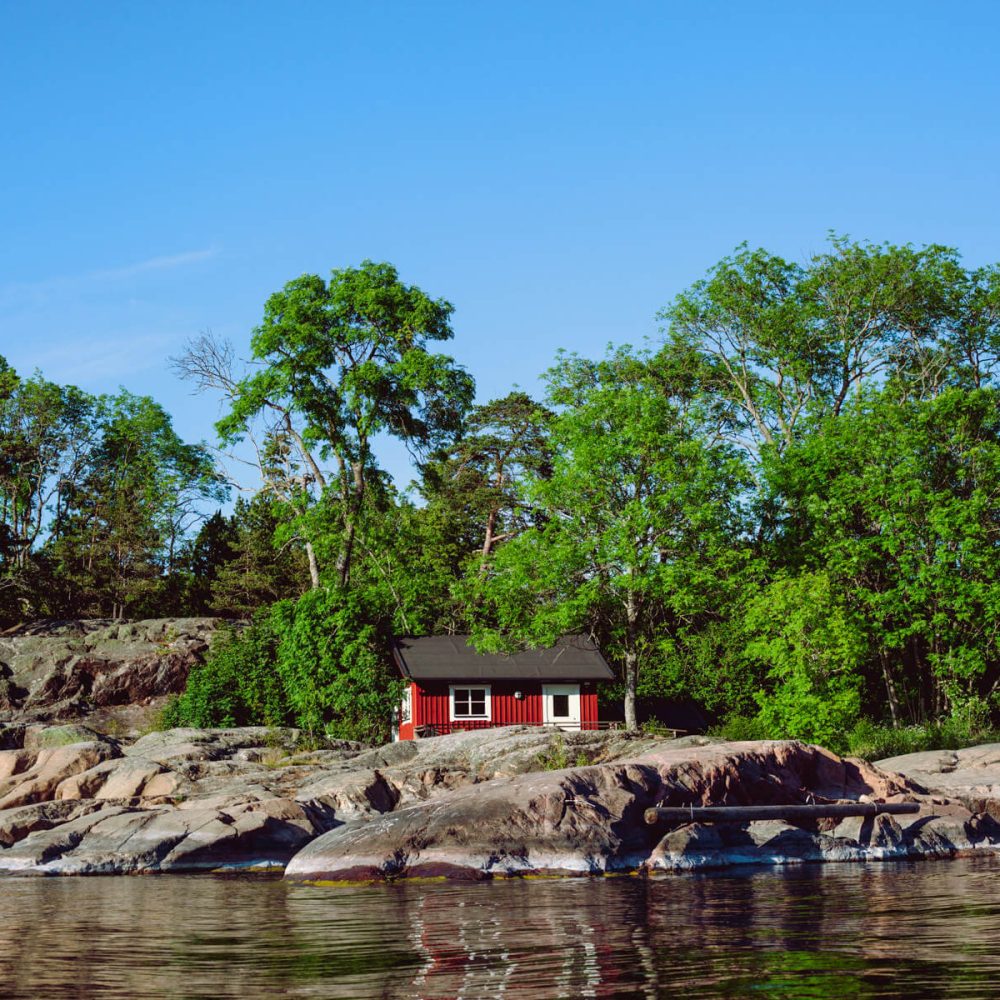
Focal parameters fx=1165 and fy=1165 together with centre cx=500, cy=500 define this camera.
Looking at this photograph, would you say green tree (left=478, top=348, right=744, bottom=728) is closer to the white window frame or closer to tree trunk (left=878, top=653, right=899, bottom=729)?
the white window frame

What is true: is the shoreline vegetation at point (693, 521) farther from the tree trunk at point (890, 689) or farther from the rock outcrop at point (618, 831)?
the rock outcrop at point (618, 831)

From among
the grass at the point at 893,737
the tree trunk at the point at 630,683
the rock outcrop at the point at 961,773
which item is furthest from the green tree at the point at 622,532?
the rock outcrop at the point at 961,773

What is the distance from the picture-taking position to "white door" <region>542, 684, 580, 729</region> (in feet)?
148

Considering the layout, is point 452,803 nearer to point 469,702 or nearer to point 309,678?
point 469,702

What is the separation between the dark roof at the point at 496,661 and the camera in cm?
4428

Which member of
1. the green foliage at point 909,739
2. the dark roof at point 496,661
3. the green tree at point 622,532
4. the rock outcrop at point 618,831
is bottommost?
the rock outcrop at point 618,831

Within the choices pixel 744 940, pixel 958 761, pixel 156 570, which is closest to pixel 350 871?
pixel 744 940

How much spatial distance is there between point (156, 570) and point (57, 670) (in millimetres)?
14107

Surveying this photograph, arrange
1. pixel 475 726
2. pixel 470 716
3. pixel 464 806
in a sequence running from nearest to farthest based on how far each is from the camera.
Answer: pixel 464 806 < pixel 475 726 < pixel 470 716

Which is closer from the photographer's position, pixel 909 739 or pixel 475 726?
pixel 909 739

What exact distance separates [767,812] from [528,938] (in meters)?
11.2

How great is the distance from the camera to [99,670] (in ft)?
163

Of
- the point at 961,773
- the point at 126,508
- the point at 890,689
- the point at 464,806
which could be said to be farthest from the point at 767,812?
the point at 126,508

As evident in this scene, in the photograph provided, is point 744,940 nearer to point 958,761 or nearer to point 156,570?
point 958,761
